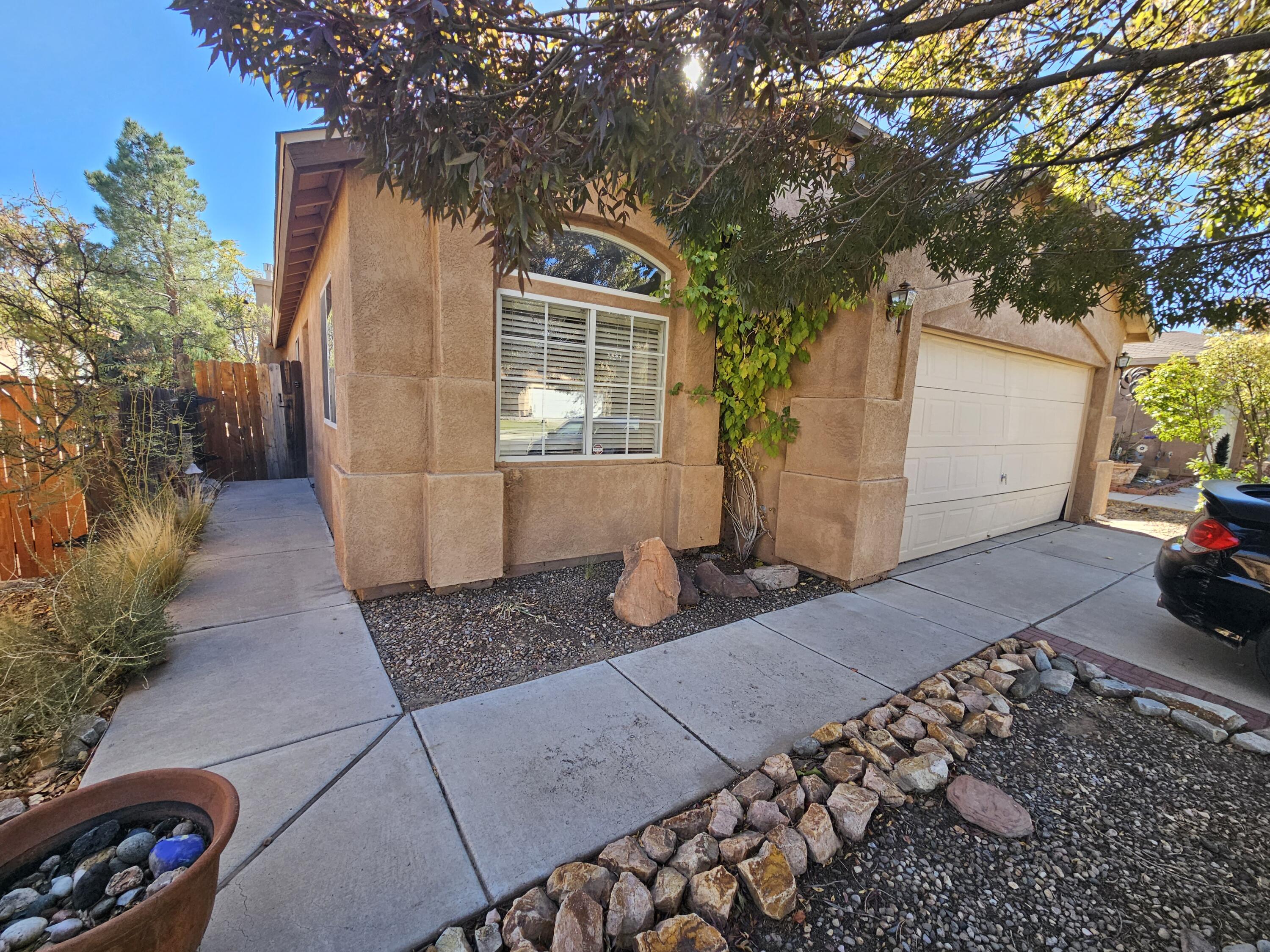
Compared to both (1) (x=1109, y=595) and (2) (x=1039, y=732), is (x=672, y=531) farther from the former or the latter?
(1) (x=1109, y=595)

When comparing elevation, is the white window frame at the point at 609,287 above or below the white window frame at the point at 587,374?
above

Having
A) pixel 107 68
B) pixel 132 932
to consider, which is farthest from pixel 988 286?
pixel 107 68

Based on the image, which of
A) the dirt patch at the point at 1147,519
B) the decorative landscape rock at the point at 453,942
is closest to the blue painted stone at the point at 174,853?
the decorative landscape rock at the point at 453,942

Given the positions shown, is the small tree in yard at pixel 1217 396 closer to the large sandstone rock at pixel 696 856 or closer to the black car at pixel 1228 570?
the black car at pixel 1228 570

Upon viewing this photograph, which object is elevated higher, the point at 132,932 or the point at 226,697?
the point at 132,932

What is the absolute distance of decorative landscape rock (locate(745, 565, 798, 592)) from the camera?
4.80 m

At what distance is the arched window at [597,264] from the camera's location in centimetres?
452

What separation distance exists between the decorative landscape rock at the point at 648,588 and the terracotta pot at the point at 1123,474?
14138mm

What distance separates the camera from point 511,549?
4.62 metres

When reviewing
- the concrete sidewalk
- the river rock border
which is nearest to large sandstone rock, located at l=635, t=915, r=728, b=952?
the river rock border

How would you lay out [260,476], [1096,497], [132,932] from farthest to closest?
[260,476]
[1096,497]
[132,932]

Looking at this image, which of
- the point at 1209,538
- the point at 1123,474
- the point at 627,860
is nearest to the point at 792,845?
the point at 627,860

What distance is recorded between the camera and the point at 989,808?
219 cm

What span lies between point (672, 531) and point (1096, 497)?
8069mm
